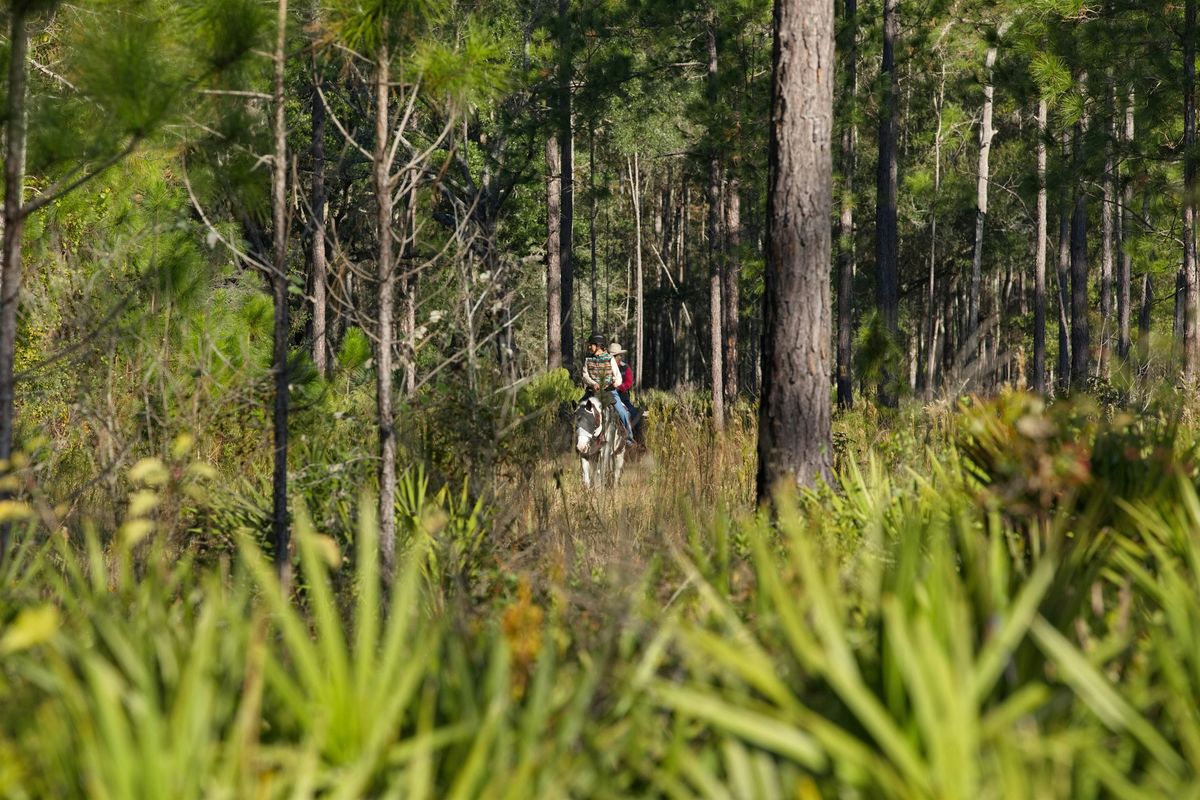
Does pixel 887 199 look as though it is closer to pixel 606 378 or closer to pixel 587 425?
pixel 606 378

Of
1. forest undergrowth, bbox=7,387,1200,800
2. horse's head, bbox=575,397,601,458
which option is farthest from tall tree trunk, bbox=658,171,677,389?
forest undergrowth, bbox=7,387,1200,800

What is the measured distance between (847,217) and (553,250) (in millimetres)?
5474

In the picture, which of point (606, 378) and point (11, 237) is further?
point (606, 378)

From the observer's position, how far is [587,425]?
12.5 metres

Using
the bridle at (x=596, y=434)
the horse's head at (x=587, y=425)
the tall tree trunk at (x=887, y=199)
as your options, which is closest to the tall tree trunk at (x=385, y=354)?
the horse's head at (x=587, y=425)

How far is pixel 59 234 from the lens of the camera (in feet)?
33.4

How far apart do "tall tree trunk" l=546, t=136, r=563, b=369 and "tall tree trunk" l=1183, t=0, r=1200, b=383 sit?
1112cm

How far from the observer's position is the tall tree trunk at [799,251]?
715 centimetres

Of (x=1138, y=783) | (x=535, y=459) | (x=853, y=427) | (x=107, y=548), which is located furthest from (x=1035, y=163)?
(x=1138, y=783)

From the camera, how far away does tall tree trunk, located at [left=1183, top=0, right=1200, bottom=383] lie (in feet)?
43.0

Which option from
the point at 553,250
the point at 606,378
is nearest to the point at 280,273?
the point at 606,378

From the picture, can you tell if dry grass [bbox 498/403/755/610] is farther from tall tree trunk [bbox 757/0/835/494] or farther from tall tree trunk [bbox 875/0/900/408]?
tall tree trunk [bbox 875/0/900/408]

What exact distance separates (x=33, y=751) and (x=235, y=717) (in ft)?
1.33

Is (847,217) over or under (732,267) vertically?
over
